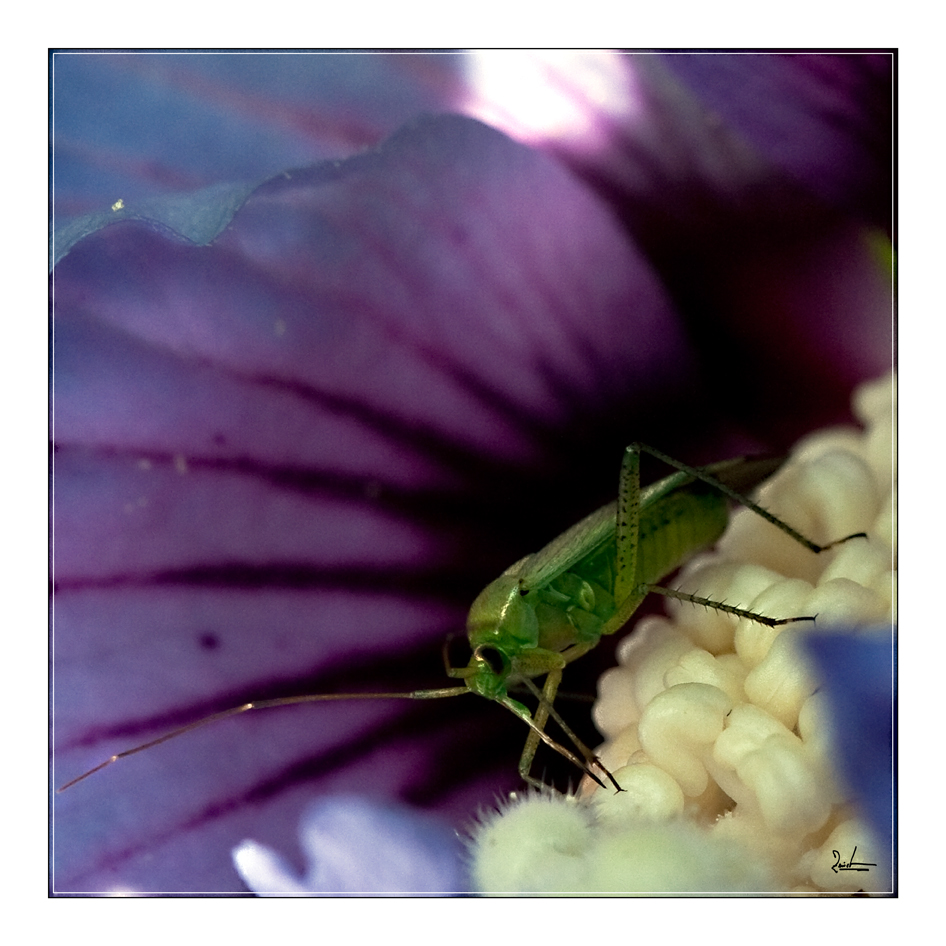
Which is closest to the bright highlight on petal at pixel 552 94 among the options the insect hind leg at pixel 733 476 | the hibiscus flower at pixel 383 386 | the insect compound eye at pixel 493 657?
the hibiscus flower at pixel 383 386

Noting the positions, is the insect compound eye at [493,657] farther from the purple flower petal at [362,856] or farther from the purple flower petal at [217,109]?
the purple flower petal at [217,109]

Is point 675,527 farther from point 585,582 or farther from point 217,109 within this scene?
point 217,109

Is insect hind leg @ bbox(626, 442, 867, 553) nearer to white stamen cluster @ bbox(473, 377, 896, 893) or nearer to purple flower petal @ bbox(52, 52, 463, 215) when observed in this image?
white stamen cluster @ bbox(473, 377, 896, 893)

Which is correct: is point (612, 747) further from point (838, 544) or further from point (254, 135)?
point (254, 135)
